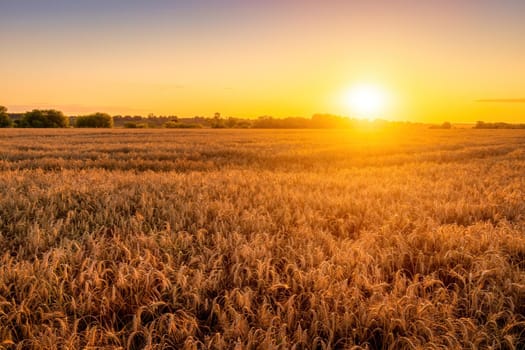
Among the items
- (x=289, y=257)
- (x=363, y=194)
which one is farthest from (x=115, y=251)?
(x=363, y=194)

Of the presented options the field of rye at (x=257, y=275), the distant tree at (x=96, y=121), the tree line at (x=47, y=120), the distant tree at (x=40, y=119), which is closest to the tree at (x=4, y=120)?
the tree line at (x=47, y=120)

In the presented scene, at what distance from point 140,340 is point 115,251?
1.32 metres

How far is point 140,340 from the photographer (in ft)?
6.70

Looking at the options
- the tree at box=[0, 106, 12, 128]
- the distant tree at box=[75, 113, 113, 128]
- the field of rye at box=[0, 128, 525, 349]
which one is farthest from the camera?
the distant tree at box=[75, 113, 113, 128]

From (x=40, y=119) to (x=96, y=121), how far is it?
1425 cm

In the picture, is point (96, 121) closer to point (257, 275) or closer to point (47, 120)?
point (47, 120)

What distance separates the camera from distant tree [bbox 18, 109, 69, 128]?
306ft

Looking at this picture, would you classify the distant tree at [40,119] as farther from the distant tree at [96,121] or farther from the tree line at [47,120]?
the distant tree at [96,121]

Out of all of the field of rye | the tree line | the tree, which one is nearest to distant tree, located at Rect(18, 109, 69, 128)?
the tree line

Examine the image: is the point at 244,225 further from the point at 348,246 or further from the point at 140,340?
the point at 140,340

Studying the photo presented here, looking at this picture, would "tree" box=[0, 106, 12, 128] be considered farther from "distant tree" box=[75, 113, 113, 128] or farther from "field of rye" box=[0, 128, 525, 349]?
"field of rye" box=[0, 128, 525, 349]

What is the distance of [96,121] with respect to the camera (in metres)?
96.1

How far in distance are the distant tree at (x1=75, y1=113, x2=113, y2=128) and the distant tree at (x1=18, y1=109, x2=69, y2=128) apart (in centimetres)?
609

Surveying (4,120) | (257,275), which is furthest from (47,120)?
(257,275)
